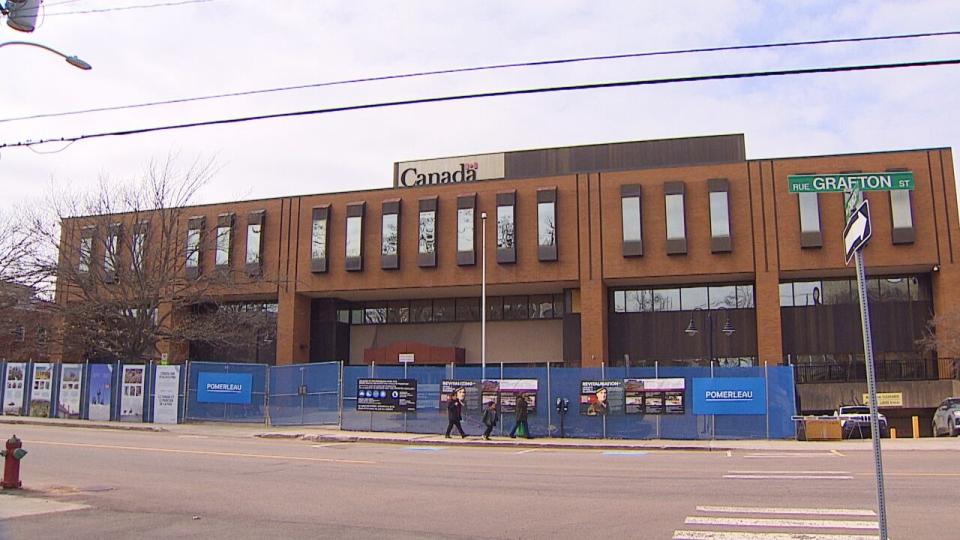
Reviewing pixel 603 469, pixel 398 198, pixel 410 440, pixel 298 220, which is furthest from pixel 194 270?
pixel 603 469

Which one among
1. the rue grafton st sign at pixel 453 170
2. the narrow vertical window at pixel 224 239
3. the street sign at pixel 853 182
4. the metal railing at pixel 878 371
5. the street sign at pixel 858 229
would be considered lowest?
the metal railing at pixel 878 371

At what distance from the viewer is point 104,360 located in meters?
51.2

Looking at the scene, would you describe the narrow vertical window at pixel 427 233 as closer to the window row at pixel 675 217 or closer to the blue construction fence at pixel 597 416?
the window row at pixel 675 217

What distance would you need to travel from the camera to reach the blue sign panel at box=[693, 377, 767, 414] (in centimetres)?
2592

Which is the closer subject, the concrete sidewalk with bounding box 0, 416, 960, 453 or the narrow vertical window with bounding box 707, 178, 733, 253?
the concrete sidewalk with bounding box 0, 416, 960, 453

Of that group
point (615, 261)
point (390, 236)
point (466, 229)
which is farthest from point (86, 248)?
point (615, 261)

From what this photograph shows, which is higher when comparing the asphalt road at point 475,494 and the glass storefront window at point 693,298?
the glass storefront window at point 693,298

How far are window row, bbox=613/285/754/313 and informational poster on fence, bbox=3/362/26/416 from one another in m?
29.7

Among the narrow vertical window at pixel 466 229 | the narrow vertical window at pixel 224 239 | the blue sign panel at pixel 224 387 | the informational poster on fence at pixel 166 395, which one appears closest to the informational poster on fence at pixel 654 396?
the blue sign panel at pixel 224 387

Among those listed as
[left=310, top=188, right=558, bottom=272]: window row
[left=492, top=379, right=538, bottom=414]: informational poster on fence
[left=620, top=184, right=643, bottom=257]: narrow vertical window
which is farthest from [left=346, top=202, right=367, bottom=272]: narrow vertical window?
[left=492, top=379, right=538, bottom=414]: informational poster on fence

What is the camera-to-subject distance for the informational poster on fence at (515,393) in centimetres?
2792

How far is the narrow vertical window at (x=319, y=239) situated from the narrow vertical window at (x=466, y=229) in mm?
8083

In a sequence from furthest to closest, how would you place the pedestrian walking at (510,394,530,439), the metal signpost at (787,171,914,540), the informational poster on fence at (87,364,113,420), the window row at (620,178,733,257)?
the window row at (620,178,733,257) < the informational poster on fence at (87,364,113,420) < the pedestrian walking at (510,394,530,439) < the metal signpost at (787,171,914,540)

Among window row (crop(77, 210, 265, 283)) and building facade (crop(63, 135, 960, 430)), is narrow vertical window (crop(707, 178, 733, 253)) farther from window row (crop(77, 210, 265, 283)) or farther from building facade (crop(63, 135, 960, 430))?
window row (crop(77, 210, 265, 283))
